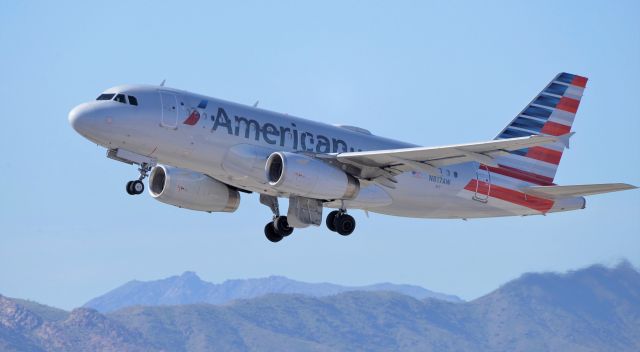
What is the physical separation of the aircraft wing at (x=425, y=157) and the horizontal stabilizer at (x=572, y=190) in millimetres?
4658

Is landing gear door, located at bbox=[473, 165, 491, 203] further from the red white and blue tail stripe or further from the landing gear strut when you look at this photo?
the landing gear strut

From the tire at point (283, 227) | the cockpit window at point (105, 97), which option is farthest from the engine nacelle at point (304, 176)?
the cockpit window at point (105, 97)

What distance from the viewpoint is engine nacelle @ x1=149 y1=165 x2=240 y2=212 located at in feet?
164

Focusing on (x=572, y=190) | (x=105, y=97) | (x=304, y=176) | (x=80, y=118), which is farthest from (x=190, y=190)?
(x=572, y=190)

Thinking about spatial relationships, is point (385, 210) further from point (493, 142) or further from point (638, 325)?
point (638, 325)

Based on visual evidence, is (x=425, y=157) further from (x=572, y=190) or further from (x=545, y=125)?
(x=545, y=125)

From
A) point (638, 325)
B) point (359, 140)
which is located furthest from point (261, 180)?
point (638, 325)

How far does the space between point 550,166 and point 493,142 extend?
41.6ft

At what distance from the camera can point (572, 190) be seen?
164 ft

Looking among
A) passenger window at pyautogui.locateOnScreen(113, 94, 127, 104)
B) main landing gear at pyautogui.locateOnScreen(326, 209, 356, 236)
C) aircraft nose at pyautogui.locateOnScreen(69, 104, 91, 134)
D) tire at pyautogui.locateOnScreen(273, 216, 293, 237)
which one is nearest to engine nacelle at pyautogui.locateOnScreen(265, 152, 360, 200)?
main landing gear at pyautogui.locateOnScreen(326, 209, 356, 236)

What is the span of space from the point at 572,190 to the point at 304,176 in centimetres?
1170

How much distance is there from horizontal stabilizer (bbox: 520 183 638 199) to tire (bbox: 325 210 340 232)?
8580 mm

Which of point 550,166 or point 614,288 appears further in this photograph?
point 614,288

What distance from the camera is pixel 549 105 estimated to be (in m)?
56.9
